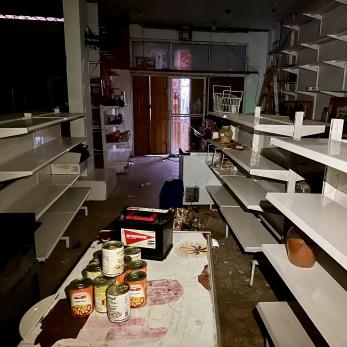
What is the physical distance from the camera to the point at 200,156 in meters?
4.32

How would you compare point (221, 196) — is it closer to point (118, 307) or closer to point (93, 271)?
point (93, 271)

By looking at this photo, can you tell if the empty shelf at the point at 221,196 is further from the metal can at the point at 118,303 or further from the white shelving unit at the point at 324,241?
the metal can at the point at 118,303

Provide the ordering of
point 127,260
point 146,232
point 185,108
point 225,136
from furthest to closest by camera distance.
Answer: point 185,108 < point 225,136 < point 146,232 < point 127,260

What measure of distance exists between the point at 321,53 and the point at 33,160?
4.41 meters

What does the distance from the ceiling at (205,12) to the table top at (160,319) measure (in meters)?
5.30

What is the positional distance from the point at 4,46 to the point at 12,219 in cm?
434

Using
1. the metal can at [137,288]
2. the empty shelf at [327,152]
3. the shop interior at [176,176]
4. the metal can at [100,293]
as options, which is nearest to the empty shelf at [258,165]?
the shop interior at [176,176]

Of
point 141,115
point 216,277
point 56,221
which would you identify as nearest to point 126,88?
point 141,115

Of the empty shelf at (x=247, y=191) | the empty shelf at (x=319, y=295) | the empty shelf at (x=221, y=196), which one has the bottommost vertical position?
the empty shelf at (x=221, y=196)

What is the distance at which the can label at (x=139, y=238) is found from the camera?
5.25 ft

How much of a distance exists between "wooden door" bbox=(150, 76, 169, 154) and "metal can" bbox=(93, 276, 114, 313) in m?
7.00

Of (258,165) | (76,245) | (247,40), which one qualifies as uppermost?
(247,40)

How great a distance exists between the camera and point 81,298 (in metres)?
1.21

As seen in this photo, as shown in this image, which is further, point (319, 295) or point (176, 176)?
point (176, 176)
